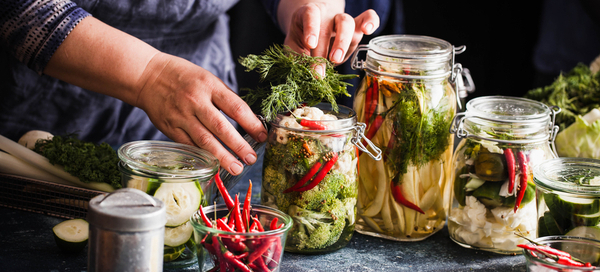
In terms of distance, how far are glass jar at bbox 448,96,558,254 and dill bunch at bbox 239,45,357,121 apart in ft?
0.91

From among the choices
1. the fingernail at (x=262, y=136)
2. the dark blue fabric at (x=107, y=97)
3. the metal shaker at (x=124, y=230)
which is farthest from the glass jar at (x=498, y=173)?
the dark blue fabric at (x=107, y=97)

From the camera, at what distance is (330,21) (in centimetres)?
112

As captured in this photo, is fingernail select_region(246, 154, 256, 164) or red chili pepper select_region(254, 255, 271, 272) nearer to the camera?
red chili pepper select_region(254, 255, 271, 272)

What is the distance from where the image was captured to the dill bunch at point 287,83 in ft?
3.02

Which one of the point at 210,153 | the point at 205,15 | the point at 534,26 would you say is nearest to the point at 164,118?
the point at 210,153

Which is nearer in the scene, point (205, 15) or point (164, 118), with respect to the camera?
point (164, 118)

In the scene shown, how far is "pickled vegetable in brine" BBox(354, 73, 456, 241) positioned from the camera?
976mm

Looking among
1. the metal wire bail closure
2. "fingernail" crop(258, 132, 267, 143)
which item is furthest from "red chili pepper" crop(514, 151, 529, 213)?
"fingernail" crop(258, 132, 267, 143)

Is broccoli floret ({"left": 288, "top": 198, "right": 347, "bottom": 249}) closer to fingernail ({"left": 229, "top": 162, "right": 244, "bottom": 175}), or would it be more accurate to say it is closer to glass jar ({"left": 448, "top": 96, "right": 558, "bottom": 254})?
fingernail ({"left": 229, "top": 162, "right": 244, "bottom": 175})

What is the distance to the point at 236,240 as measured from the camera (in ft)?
2.39

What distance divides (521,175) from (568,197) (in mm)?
94

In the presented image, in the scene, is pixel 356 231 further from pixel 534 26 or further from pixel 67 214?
pixel 534 26

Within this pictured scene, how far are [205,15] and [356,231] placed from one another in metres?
0.88

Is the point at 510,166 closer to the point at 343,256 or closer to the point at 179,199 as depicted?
the point at 343,256
